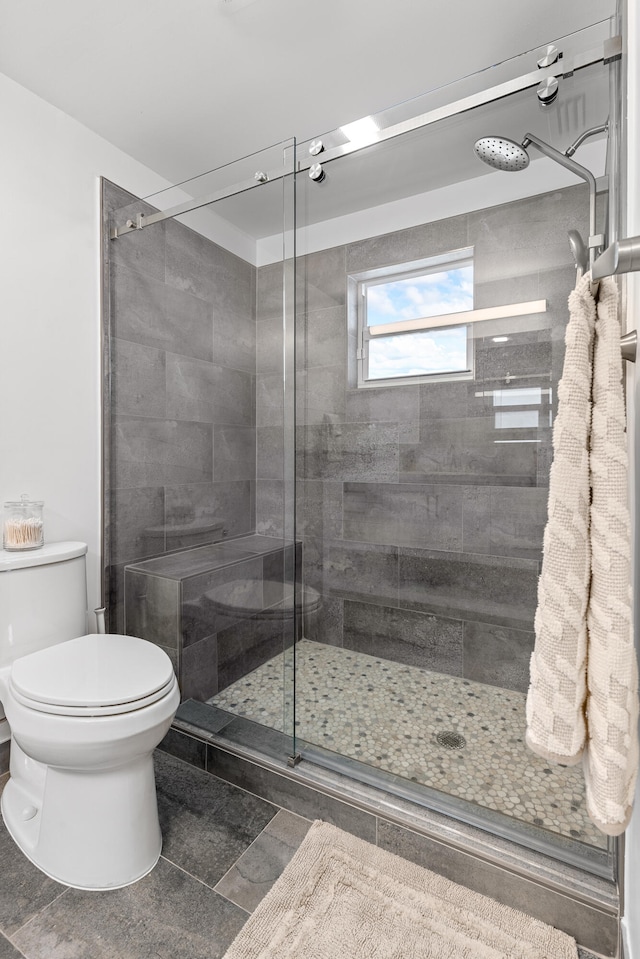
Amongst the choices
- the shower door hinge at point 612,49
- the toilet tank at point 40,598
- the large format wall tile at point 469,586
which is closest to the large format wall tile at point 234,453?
the toilet tank at point 40,598

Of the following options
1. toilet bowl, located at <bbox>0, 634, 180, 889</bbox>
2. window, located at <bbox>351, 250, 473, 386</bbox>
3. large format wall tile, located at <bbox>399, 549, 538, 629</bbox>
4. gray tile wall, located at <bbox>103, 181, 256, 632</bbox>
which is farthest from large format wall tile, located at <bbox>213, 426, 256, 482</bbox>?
toilet bowl, located at <bbox>0, 634, 180, 889</bbox>

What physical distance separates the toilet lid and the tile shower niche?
14.1 inches

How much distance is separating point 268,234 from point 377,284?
0.44 metres

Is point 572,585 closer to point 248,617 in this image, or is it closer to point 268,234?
point 248,617

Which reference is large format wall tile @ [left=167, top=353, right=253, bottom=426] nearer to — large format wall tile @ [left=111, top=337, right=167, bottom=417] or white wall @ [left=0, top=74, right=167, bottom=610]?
large format wall tile @ [left=111, top=337, right=167, bottom=417]

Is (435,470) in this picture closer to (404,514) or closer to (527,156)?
(404,514)

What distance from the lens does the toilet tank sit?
1538 millimetres

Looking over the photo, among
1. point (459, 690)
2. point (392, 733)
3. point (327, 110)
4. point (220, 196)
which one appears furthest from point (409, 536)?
point (327, 110)

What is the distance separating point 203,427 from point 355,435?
0.64 m

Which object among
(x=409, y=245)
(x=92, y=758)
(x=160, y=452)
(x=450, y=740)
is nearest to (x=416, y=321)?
(x=409, y=245)

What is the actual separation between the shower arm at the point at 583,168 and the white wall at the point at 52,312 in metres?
Answer: 1.65

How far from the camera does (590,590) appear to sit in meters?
0.67

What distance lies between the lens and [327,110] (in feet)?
6.15

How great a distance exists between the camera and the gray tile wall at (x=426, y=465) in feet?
5.33
